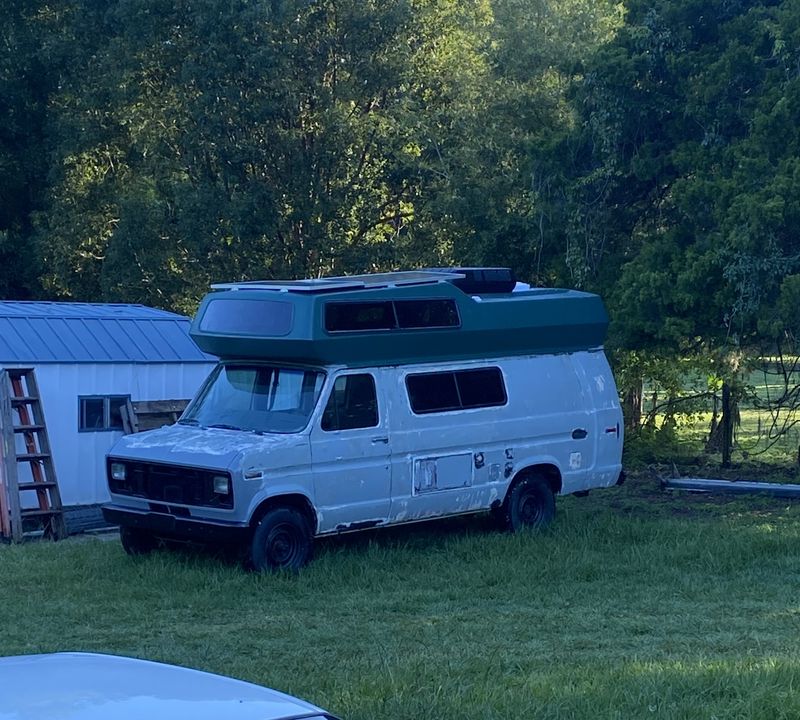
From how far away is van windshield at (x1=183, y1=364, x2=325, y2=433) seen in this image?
11.4 metres

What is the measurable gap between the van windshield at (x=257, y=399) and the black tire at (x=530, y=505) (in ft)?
9.16

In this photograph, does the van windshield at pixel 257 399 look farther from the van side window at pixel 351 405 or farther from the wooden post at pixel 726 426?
the wooden post at pixel 726 426

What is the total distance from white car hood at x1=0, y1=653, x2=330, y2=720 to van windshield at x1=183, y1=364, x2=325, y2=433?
774cm

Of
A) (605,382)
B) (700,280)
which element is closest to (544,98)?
(700,280)

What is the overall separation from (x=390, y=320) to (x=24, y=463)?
252 inches

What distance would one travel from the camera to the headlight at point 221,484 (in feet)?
34.7

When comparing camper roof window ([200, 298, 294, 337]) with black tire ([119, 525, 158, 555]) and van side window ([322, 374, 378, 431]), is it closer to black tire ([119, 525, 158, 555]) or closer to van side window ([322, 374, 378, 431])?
van side window ([322, 374, 378, 431])

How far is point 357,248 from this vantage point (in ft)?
81.5

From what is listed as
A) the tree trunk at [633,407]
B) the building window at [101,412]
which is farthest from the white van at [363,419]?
the tree trunk at [633,407]

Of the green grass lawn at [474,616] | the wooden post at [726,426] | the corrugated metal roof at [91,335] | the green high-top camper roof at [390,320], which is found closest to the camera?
the green grass lawn at [474,616]

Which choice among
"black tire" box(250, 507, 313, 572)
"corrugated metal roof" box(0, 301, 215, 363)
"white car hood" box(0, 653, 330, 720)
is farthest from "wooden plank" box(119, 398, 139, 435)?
"white car hood" box(0, 653, 330, 720)

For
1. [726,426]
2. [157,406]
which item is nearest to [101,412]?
[157,406]

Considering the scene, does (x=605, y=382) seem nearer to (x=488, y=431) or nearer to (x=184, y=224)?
(x=488, y=431)

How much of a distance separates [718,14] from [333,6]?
9211mm
